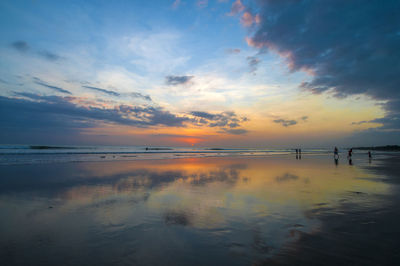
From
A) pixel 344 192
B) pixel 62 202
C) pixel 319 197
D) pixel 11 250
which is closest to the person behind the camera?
pixel 11 250

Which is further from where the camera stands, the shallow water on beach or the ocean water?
the ocean water

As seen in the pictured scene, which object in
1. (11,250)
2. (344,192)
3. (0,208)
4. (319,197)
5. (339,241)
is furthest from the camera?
(344,192)

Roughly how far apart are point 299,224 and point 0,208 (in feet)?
34.7

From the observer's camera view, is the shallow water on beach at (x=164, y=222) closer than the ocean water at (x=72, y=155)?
Yes

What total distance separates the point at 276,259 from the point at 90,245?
4.21 meters

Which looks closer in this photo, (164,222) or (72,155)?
(164,222)

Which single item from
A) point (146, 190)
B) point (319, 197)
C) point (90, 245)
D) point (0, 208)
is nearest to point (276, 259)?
point (90, 245)

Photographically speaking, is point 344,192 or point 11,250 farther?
point 344,192

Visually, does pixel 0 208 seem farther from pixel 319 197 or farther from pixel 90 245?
pixel 319 197

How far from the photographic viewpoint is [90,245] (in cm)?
480

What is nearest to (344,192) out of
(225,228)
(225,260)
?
(225,228)

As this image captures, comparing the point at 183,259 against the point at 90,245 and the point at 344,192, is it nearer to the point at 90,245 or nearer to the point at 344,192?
the point at 90,245

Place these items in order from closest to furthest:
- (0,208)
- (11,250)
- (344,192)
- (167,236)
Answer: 1. (11,250)
2. (167,236)
3. (0,208)
4. (344,192)

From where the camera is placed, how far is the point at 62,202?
8.48 meters
